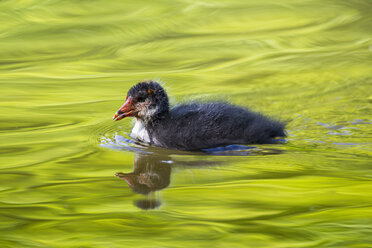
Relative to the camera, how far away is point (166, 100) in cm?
670

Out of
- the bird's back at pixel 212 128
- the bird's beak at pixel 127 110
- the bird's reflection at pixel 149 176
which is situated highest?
the bird's beak at pixel 127 110

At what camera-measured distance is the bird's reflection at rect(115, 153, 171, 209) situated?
4.84 m

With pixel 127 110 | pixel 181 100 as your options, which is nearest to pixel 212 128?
pixel 127 110

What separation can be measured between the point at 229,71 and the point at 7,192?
5062mm

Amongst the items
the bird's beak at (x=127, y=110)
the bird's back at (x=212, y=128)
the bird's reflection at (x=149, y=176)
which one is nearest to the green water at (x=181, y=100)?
the bird's reflection at (x=149, y=176)

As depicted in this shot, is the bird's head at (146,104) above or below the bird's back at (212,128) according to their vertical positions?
above

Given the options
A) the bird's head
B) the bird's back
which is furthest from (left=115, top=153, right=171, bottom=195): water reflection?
the bird's head

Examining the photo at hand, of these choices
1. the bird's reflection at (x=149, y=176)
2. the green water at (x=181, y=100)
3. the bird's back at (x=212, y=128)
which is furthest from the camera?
the bird's back at (x=212, y=128)

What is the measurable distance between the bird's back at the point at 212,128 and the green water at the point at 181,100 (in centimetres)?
18

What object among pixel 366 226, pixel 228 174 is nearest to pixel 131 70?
pixel 228 174

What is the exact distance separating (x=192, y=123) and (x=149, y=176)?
114 cm

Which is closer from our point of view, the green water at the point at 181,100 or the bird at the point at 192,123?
the green water at the point at 181,100

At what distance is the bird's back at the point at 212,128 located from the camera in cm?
633

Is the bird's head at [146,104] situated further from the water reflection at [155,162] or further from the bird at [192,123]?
the water reflection at [155,162]
